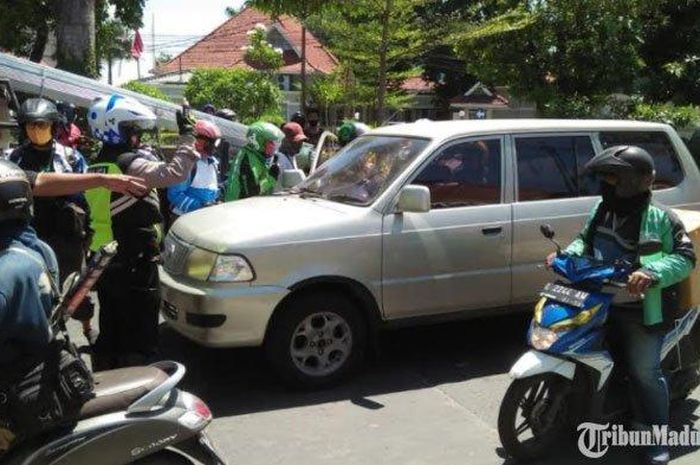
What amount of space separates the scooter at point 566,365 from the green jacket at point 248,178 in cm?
335

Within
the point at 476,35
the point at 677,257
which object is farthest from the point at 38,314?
the point at 476,35

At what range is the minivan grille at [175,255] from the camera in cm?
498

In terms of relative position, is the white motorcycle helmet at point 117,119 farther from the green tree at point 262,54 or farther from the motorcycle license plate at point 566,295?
the green tree at point 262,54

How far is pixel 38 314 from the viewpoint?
100 inches

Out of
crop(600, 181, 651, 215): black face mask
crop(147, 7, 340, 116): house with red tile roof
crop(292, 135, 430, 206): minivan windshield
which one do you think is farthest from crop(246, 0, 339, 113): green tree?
crop(147, 7, 340, 116): house with red tile roof

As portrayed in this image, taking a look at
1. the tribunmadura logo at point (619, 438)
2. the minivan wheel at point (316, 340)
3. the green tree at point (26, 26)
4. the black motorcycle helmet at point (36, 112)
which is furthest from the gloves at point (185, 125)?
the green tree at point (26, 26)

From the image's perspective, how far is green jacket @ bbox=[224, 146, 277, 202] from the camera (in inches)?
267

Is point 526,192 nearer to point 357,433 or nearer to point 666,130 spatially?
point 666,130

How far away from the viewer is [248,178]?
267 inches

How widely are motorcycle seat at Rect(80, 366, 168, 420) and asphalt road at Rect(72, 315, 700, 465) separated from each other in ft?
3.80

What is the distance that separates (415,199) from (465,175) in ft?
2.52

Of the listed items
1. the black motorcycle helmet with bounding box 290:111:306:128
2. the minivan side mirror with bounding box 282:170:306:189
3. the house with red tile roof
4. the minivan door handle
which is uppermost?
the house with red tile roof

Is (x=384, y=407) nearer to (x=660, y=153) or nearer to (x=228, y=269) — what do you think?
(x=228, y=269)

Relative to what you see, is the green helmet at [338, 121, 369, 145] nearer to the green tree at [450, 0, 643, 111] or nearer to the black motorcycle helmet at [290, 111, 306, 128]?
the black motorcycle helmet at [290, 111, 306, 128]
